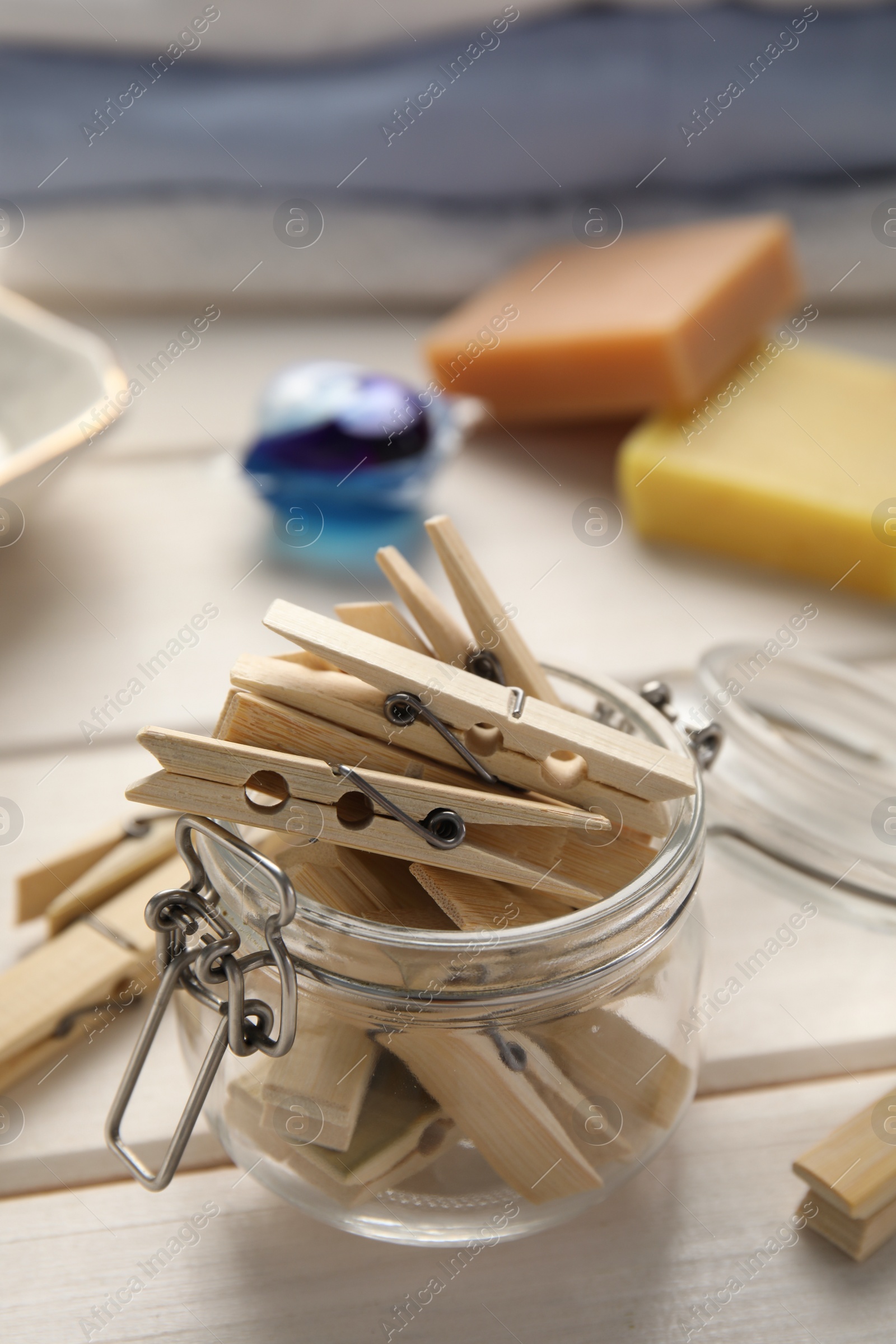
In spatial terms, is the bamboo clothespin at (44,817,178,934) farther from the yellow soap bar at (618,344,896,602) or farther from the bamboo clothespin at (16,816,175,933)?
the yellow soap bar at (618,344,896,602)

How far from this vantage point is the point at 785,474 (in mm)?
669

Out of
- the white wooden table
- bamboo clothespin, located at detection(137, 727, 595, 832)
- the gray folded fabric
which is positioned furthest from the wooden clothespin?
the gray folded fabric

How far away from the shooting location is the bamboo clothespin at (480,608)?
12.6 inches

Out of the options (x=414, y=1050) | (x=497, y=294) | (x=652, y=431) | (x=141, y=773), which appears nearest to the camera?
(x=414, y=1050)

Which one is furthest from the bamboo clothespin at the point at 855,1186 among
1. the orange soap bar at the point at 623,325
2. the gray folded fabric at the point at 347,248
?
the gray folded fabric at the point at 347,248

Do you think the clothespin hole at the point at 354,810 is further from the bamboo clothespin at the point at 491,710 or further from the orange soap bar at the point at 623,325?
the orange soap bar at the point at 623,325

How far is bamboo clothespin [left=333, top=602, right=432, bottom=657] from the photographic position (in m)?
0.32

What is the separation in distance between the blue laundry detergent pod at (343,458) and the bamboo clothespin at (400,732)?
38 centimetres

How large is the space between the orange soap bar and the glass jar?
0.44 m

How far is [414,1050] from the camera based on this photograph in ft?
0.97

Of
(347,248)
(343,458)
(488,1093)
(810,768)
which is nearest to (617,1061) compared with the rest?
(488,1093)

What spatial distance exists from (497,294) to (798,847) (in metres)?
0.53

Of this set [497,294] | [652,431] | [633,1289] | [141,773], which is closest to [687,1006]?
[633,1289]

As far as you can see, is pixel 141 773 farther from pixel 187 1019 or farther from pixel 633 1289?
pixel 633 1289
